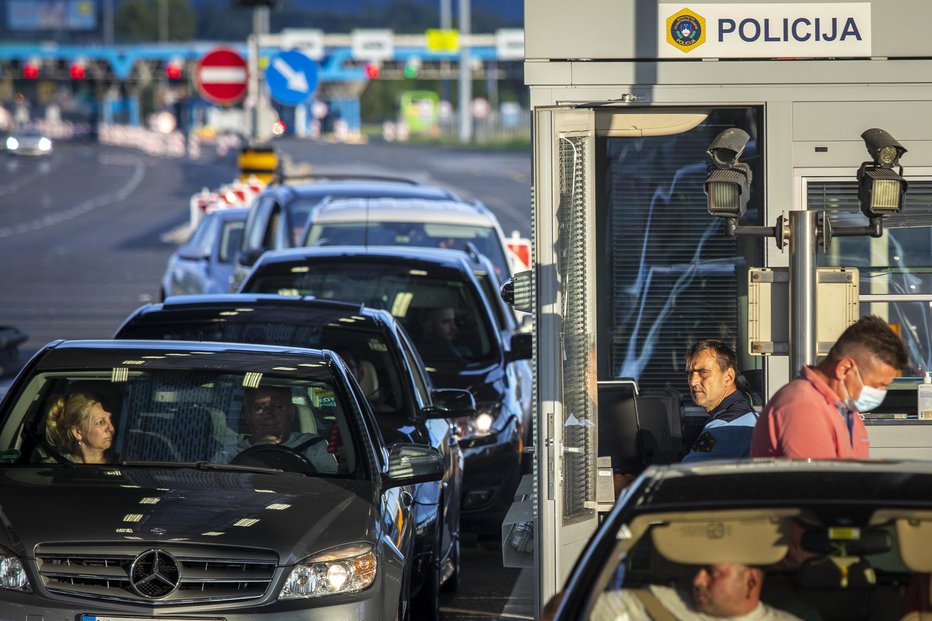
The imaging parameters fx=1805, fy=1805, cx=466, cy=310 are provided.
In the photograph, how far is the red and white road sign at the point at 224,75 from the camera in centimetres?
2300

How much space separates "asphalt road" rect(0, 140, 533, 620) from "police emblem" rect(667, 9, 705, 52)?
2856mm

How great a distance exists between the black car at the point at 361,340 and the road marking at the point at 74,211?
32.8 metres

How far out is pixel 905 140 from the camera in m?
8.01

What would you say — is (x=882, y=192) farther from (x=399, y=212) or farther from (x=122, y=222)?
(x=122, y=222)

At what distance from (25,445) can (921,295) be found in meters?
4.06

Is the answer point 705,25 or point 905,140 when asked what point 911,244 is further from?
point 705,25

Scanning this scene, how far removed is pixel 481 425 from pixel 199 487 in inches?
157

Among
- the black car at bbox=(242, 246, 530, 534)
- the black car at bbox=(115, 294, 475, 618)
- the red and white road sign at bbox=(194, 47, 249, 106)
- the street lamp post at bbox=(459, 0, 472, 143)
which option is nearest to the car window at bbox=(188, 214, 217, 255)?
the red and white road sign at bbox=(194, 47, 249, 106)

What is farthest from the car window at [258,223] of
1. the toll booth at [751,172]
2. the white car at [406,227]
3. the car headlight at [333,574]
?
the car headlight at [333,574]

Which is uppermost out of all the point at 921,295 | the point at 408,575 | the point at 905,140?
the point at 905,140

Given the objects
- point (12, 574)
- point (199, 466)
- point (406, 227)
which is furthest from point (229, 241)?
point (12, 574)

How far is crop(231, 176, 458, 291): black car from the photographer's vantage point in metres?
17.2

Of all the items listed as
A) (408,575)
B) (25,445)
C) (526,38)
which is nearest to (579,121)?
(526,38)

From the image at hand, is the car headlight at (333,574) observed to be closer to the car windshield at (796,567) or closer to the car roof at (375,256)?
the car windshield at (796,567)
